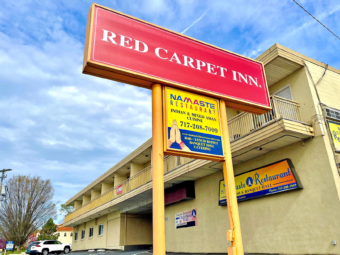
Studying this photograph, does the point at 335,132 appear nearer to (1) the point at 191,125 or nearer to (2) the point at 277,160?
(2) the point at 277,160

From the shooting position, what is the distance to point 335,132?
34.1 ft

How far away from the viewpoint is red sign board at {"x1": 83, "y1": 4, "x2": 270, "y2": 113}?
248 inches

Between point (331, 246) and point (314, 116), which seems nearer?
point (331, 246)

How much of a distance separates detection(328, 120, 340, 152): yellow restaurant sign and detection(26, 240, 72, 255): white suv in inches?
1015

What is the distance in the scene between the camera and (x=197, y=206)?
15.3m

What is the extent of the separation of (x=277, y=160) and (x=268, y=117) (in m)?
2.05

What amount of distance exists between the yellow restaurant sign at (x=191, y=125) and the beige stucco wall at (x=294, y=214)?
505cm

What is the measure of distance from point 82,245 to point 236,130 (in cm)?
2775

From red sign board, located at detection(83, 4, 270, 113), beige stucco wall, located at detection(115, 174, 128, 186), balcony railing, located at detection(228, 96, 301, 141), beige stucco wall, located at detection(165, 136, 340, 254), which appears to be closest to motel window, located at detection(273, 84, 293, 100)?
balcony railing, located at detection(228, 96, 301, 141)

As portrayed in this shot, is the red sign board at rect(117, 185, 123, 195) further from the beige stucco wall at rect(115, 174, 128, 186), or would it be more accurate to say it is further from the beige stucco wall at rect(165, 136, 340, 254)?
the beige stucco wall at rect(165, 136, 340, 254)

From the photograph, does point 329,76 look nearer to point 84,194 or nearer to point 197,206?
point 197,206

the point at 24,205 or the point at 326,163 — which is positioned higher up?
the point at 24,205

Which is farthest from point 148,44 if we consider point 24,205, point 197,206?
point 24,205

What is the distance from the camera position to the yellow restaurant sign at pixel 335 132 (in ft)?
33.1
